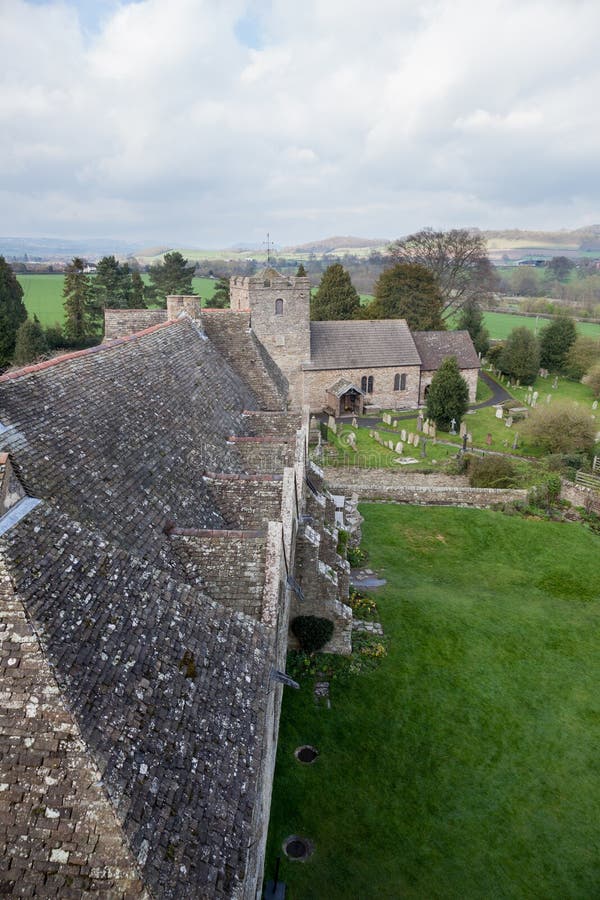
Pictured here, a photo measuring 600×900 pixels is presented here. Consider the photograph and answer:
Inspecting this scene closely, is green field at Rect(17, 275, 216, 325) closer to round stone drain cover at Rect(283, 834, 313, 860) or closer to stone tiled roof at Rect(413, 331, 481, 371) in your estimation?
stone tiled roof at Rect(413, 331, 481, 371)

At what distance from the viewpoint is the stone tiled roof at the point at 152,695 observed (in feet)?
16.9

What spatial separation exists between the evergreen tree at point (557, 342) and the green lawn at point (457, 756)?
40181mm

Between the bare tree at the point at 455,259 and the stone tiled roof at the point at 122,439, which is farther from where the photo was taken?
the bare tree at the point at 455,259

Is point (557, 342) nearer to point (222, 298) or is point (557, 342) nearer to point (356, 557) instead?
point (222, 298)

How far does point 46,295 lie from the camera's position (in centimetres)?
8094

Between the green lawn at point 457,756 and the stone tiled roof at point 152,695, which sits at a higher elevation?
the stone tiled roof at point 152,695

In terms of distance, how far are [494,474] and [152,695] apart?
2478 centimetres

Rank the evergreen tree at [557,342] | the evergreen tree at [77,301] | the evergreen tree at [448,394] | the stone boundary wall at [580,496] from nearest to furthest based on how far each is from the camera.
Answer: the stone boundary wall at [580,496], the evergreen tree at [448,394], the evergreen tree at [557,342], the evergreen tree at [77,301]

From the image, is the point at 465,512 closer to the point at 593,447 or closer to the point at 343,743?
the point at 593,447

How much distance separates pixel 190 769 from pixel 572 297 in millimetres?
115953

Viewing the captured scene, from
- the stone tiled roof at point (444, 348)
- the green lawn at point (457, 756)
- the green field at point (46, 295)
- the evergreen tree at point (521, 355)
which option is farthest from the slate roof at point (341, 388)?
the green field at point (46, 295)

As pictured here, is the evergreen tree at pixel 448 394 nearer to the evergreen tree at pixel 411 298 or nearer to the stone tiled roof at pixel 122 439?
the evergreen tree at pixel 411 298

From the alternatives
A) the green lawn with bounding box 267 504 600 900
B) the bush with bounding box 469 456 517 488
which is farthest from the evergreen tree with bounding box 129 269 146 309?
the green lawn with bounding box 267 504 600 900

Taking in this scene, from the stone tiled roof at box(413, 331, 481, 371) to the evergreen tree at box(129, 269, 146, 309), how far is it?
1246 inches
